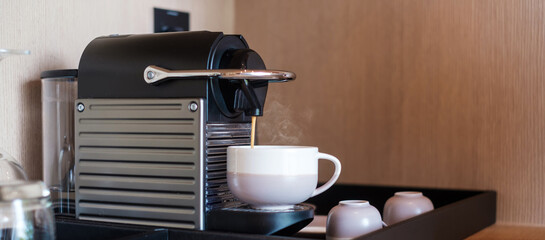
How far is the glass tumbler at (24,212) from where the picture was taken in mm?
718

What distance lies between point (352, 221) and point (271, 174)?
6.3 inches

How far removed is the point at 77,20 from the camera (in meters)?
1.28

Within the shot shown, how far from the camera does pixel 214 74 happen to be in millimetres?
938

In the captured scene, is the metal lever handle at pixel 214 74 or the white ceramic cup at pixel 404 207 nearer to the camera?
the metal lever handle at pixel 214 74

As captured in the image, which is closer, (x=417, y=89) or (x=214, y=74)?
(x=214, y=74)

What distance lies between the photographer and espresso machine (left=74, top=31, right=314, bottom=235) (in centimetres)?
96

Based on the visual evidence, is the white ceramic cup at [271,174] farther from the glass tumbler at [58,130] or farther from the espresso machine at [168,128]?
the glass tumbler at [58,130]

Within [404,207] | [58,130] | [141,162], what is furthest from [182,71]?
[404,207]

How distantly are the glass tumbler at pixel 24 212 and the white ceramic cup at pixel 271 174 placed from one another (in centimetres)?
28

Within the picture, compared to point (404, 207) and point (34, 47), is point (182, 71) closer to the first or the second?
point (34, 47)

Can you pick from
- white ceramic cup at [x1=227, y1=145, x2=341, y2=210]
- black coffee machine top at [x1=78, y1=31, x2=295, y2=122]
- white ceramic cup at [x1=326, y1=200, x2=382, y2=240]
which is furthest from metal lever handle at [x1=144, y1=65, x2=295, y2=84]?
white ceramic cup at [x1=326, y1=200, x2=382, y2=240]

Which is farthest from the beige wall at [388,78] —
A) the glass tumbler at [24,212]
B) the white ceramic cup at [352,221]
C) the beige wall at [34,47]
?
the glass tumbler at [24,212]

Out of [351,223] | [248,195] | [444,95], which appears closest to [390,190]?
[444,95]

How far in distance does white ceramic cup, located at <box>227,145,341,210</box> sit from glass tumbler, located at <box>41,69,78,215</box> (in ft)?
1.17
